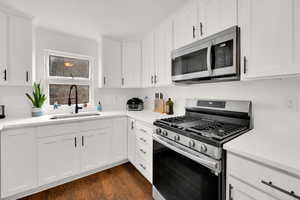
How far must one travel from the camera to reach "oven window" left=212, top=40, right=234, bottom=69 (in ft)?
3.97

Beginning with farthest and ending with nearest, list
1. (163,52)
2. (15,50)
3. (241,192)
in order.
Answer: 1. (163,52)
2. (15,50)
3. (241,192)

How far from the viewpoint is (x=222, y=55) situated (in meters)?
1.27

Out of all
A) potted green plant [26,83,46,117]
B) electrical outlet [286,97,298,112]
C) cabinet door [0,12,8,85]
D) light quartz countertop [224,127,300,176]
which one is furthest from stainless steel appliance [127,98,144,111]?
electrical outlet [286,97,298,112]

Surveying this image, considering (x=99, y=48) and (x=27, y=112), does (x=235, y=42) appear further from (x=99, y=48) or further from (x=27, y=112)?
(x=27, y=112)

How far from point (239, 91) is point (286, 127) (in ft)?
1.59

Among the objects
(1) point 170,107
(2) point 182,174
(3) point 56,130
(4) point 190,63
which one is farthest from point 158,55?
(3) point 56,130

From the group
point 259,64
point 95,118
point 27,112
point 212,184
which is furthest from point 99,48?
point 212,184

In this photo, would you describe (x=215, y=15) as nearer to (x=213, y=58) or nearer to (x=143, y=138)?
(x=213, y=58)

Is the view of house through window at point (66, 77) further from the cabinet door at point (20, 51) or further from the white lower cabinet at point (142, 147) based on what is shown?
the white lower cabinet at point (142, 147)

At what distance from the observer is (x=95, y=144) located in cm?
214

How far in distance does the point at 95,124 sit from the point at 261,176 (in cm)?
199

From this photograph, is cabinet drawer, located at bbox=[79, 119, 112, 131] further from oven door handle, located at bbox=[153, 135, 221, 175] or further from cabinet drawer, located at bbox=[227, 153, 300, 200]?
cabinet drawer, located at bbox=[227, 153, 300, 200]

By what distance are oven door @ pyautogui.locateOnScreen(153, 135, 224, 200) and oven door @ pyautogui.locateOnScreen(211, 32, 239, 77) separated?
761 mm

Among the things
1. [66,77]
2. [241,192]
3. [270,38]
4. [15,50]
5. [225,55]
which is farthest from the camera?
[66,77]
